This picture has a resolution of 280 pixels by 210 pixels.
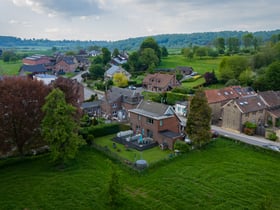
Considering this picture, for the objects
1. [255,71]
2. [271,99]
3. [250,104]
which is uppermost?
[255,71]

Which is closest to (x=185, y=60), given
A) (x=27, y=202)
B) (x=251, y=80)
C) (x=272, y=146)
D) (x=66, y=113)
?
(x=251, y=80)

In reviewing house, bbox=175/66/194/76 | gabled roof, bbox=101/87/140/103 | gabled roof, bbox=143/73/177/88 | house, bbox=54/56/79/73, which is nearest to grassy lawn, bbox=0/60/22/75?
house, bbox=54/56/79/73

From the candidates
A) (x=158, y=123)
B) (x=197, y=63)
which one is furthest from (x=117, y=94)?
(x=197, y=63)

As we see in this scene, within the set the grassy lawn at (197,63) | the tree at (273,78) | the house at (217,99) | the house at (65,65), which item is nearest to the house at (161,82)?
the house at (217,99)

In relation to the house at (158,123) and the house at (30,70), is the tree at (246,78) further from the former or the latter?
the house at (30,70)

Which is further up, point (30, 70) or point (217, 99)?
point (30, 70)

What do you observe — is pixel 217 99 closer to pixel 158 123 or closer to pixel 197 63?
pixel 158 123

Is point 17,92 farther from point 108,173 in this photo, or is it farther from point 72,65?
point 72,65
